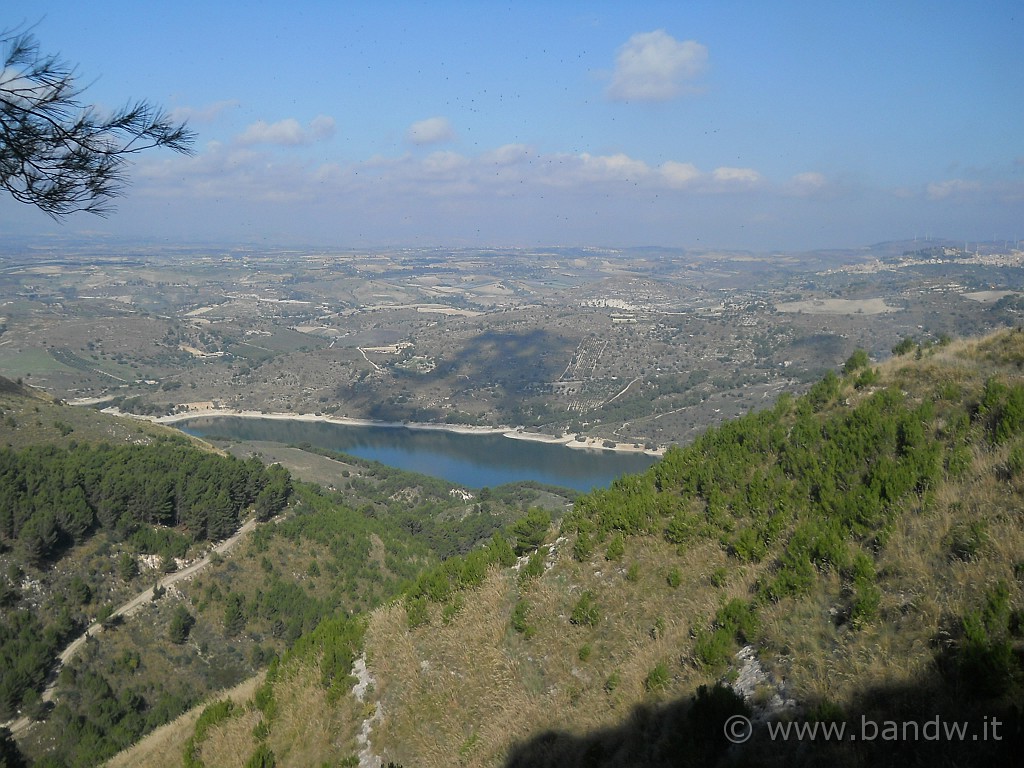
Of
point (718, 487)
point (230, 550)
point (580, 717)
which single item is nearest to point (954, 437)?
point (718, 487)

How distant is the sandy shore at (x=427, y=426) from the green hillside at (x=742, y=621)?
47.6m

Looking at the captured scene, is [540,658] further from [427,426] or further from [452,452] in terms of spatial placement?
[427,426]

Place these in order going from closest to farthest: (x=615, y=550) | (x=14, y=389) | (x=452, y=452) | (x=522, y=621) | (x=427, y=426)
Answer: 1. (x=522, y=621)
2. (x=615, y=550)
3. (x=14, y=389)
4. (x=452, y=452)
5. (x=427, y=426)

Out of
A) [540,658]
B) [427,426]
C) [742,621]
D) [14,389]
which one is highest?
[742,621]

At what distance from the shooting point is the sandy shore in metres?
57.6

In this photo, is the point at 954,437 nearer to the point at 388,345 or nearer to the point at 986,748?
the point at 986,748

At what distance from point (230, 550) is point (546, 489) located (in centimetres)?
2454

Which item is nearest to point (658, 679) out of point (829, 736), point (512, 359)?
point (829, 736)

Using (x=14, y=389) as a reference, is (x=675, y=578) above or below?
above

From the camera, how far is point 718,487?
301 inches

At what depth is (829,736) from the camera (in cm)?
354

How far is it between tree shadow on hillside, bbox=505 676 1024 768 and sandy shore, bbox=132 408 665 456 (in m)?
51.0

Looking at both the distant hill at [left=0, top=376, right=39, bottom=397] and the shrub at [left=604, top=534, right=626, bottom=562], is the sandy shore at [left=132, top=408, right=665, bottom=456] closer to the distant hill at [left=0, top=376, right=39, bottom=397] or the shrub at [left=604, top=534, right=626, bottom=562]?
the distant hill at [left=0, top=376, right=39, bottom=397]

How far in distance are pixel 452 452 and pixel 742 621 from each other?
57.1 meters
